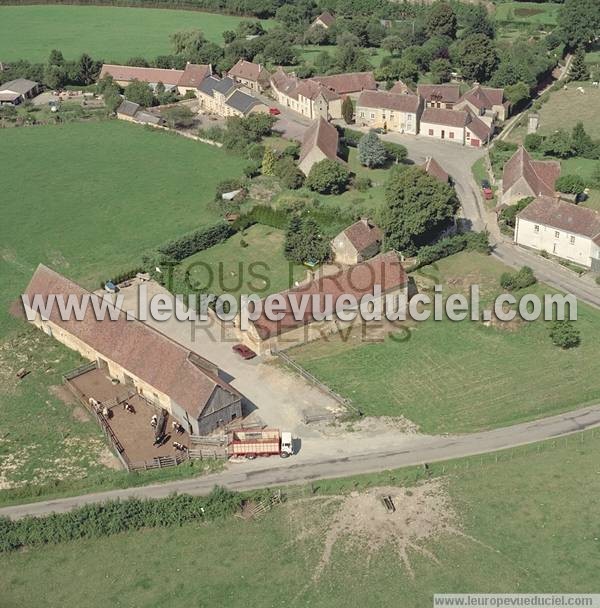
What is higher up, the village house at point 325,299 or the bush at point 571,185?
the bush at point 571,185

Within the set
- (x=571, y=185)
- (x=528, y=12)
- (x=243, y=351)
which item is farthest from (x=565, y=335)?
(x=528, y=12)

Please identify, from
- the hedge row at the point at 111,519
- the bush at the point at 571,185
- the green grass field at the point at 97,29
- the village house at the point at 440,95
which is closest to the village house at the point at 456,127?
the village house at the point at 440,95

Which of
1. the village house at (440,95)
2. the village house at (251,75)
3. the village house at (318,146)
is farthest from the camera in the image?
the village house at (251,75)

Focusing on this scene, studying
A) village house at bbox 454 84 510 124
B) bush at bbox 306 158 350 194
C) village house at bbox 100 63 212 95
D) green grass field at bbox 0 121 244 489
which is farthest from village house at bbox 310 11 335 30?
bush at bbox 306 158 350 194

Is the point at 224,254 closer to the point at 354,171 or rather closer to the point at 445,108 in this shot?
the point at 354,171

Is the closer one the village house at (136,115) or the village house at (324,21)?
the village house at (136,115)

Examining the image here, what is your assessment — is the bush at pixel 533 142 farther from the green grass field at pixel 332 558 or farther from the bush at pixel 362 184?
the green grass field at pixel 332 558

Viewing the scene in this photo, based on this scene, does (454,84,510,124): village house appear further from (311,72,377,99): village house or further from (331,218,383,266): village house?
(331,218,383,266): village house
